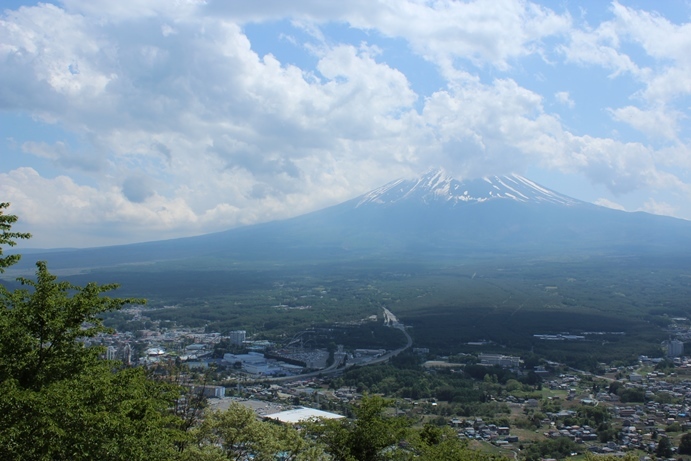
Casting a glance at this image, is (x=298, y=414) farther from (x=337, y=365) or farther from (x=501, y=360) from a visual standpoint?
(x=501, y=360)

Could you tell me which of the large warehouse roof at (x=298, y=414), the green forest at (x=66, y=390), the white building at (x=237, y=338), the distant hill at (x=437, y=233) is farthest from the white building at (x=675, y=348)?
the distant hill at (x=437, y=233)

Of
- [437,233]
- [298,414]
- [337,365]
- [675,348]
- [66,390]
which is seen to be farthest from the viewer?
[437,233]

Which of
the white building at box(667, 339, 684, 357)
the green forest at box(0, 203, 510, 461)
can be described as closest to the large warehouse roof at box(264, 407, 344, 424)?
the green forest at box(0, 203, 510, 461)

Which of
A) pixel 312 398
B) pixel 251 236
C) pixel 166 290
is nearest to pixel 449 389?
pixel 312 398

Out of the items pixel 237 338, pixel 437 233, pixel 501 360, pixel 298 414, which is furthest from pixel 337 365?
pixel 437 233

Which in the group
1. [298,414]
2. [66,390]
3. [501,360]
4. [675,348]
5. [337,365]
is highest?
[66,390]

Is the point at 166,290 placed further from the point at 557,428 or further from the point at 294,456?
the point at 294,456

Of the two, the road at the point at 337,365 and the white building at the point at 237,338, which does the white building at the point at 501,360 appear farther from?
the white building at the point at 237,338
